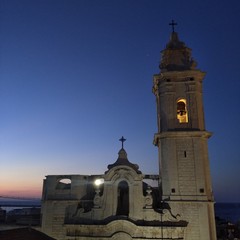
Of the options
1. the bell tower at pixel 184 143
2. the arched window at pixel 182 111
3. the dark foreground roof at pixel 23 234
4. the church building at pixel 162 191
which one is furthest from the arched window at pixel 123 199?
the arched window at pixel 182 111

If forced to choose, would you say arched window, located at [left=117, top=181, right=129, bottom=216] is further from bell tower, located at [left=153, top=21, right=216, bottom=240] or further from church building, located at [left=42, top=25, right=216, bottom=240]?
bell tower, located at [left=153, top=21, right=216, bottom=240]

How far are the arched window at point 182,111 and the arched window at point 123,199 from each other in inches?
260

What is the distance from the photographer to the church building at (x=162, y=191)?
67.2 feet

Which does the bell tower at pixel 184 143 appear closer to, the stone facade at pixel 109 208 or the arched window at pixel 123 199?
the stone facade at pixel 109 208

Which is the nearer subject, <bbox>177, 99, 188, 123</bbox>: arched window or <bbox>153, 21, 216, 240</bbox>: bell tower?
<bbox>153, 21, 216, 240</bbox>: bell tower

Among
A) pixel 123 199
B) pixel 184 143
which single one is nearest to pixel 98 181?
pixel 123 199

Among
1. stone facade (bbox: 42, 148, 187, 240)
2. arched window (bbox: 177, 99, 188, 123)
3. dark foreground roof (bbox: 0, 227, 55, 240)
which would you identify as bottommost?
dark foreground roof (bbox: 0, 227, 55, 240)

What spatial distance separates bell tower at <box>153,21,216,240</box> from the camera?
67.8 ft

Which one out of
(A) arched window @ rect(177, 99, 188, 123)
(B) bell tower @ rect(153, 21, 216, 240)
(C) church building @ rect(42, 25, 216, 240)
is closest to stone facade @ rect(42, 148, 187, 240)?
(C) church building @ rect(42, 25, 216, 240)

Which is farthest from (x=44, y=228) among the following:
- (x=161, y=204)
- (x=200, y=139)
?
(x=200, y=139)

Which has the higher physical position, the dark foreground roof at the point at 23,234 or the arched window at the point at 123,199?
the arched window at the point at 123,199

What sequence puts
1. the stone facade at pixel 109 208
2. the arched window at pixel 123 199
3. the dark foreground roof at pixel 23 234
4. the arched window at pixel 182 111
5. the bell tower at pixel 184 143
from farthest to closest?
the arched window at pixel 182 111 < the arched window at pixel 123 199 < the bell tower at pixel 184 143 < the stone facade at pixel 109 208 < the dark foreground roof at pixel 23 234

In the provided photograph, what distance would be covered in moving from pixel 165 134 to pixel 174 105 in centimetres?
257

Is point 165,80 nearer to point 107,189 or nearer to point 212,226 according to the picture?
point 107,189
